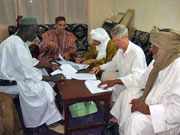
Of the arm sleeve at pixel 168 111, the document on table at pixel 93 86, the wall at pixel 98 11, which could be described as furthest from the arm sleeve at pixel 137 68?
the wall at pixel 98 11

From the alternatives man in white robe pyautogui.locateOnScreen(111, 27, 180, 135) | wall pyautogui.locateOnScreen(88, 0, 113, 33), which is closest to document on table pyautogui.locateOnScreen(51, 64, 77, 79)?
man in white robe pyautogui.locateOnScreen(111, 27, 180, 135)

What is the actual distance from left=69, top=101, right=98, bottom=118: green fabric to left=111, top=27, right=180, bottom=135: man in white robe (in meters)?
1.03

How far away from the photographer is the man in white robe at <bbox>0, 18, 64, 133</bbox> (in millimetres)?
1858

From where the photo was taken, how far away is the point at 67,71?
2.18m

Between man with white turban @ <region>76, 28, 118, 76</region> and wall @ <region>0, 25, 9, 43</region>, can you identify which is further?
wall @ <region>0, 25, 9, 43</region>

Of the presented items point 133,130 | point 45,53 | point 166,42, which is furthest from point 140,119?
point 45,53

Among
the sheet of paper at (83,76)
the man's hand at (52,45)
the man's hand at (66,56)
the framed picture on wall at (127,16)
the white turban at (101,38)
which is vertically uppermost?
the framed picture on wall at (127,16)

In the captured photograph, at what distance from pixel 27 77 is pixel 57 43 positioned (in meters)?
1.41

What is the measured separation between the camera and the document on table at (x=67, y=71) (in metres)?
2.09

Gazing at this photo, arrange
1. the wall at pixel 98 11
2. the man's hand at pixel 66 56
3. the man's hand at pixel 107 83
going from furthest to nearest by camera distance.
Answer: the wall at pixel 98 11 → the man's hand at pixel 66 56 → the man's hand at pixel 107 83

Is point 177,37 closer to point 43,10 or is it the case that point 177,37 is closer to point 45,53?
point 45,53

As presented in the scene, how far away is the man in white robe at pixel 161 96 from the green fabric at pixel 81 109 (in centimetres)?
103

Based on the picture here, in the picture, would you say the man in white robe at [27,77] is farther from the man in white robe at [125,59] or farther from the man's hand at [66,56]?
the man's hand at [66,56]

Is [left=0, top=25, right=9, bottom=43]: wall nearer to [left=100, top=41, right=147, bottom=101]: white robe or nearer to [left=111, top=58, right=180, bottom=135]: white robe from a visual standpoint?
[left=100, top=41, right=147, bottom=101]: white robe
